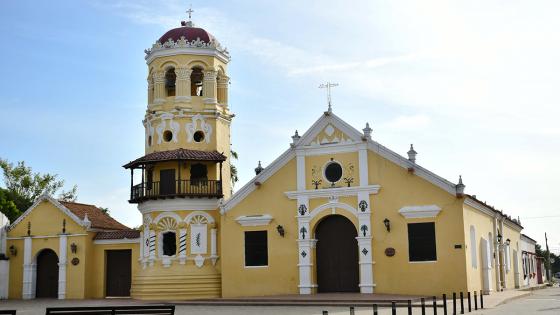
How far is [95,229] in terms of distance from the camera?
41.0m

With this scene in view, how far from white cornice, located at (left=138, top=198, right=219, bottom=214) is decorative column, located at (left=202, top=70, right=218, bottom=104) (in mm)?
5320

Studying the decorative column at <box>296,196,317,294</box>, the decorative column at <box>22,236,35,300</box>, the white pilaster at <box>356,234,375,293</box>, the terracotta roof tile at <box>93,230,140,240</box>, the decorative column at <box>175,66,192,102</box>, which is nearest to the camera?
the white pilaster at <box>356,234,375,293</box>

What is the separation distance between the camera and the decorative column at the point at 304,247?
33.8 meters

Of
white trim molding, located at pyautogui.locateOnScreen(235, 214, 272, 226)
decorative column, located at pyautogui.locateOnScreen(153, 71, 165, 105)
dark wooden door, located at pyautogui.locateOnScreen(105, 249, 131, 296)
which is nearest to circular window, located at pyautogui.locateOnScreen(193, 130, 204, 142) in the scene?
decorative column, located at pyautogui.locateOnScreen(153, 71, 165, 105)

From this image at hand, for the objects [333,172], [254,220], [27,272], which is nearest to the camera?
[333,172]

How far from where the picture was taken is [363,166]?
33594 millimetres

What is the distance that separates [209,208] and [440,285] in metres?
12.2

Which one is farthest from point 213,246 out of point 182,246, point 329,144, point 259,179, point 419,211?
point 419,211

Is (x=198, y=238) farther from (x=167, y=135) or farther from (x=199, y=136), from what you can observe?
(x=167, y=135)

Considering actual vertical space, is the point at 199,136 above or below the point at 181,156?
above

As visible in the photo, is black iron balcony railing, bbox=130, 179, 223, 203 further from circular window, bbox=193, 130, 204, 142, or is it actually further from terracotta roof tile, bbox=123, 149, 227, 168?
circular window, bbox=193, 130, 204, 142

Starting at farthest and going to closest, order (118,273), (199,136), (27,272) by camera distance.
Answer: (27,272) → (118,273) → (199,136)

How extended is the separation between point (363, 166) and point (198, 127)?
9488 millimetres

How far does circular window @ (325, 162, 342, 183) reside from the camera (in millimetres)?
34188
